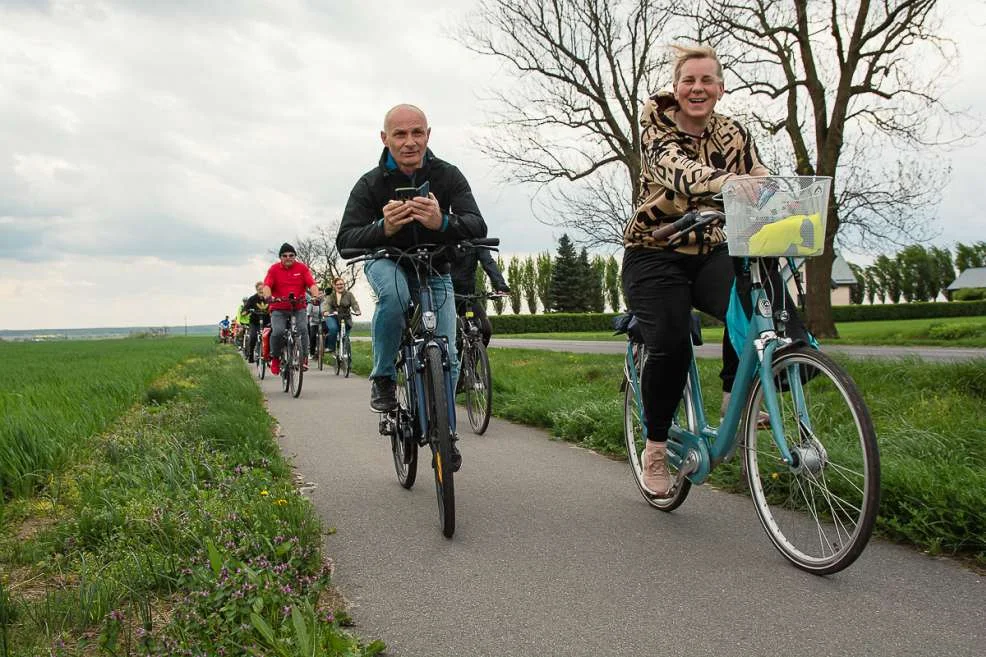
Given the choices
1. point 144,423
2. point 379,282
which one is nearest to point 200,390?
point 144,423

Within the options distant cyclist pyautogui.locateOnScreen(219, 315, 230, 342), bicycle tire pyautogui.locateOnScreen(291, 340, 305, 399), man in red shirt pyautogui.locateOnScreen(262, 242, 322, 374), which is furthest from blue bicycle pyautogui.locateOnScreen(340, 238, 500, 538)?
distant cyclist pyautogui.locateOnScreen(219, 315, 230, 342)

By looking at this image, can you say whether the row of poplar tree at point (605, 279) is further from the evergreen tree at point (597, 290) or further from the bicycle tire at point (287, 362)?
the bicycle tire at point (287, 362)

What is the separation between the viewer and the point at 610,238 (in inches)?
952

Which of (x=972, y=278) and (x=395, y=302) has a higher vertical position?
(x=972, y=278)

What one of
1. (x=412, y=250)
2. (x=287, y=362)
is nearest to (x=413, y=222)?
(x=412, y=250)

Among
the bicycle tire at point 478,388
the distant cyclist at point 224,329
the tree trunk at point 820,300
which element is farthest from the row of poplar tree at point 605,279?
the bicycle tire at point 478,388

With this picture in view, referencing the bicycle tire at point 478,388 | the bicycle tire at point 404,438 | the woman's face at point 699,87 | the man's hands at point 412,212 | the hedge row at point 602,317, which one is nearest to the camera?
the woman's face at point 699,87

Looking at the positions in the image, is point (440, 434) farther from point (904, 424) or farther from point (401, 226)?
point (904, 424)

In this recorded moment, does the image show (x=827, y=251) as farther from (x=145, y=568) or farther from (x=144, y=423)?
(x=145, y=568)

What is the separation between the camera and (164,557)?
3004mm

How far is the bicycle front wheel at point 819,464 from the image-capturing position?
278 centimetres

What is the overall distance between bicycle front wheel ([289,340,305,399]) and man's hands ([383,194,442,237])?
23.5ft

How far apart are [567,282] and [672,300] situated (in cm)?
7557

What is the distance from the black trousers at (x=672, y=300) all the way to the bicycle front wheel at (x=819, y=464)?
0.49m
